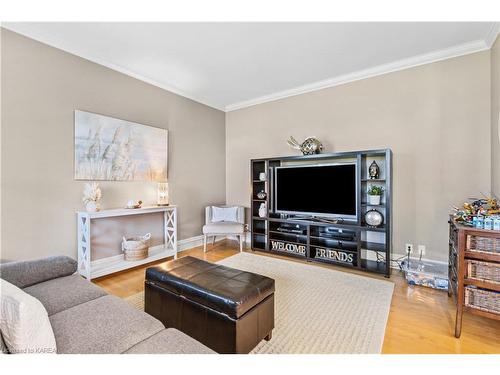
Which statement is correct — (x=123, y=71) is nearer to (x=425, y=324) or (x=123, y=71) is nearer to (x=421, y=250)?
(x=425, y=324)

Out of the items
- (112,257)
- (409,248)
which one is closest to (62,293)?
(112,257)

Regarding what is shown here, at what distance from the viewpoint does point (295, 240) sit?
138 inches

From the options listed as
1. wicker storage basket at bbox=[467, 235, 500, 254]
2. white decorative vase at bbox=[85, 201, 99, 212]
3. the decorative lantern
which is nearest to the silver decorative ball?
wicker storage basket at bbox=[467, 235, 500, 254]

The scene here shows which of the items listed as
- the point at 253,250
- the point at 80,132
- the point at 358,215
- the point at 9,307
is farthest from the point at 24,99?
the point at 358,215

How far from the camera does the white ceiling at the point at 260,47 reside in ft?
7.33

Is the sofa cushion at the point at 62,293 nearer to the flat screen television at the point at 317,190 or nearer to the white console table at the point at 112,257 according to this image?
the white console table at the point at 112,257

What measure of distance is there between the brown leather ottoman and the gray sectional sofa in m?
0.31

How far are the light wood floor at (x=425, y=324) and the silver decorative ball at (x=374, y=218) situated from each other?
676 mm

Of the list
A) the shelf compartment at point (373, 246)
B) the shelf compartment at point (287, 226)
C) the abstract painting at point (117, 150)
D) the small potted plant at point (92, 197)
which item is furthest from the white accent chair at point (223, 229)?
the shelf compartment at point (373, 246)

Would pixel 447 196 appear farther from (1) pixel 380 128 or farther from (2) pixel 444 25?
(2) pixel 444 25

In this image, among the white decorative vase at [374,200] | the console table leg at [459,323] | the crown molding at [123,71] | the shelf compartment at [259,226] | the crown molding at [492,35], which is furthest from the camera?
the shelf compartment at [259,226]

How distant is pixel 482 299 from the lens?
161 cm

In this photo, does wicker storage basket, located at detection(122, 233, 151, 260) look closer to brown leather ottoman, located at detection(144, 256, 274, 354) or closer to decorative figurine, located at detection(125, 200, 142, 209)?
decorative figurine, located at detection(125, 200, 142, 209)

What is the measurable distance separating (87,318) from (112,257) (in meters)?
1.92
